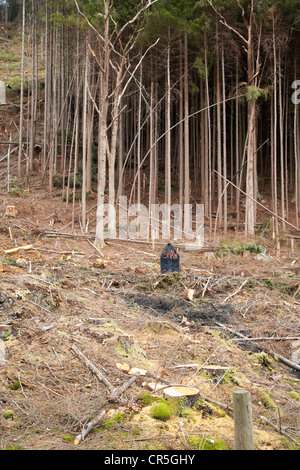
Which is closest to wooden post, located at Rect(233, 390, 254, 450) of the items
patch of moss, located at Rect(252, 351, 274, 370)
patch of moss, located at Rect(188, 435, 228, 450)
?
patch of moss, located at Rect(188, 435, 228, 450)

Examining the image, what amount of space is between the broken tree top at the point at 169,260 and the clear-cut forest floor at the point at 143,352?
14.6 inches

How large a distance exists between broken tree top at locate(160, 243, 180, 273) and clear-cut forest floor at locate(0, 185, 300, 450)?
1.22ft

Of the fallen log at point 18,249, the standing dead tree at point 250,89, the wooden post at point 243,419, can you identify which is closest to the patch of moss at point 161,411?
the wooden post at point 243,419

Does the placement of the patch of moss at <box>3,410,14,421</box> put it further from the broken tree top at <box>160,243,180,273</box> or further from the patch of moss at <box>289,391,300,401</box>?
the broken tree top at <box>160,243,180,273</box>

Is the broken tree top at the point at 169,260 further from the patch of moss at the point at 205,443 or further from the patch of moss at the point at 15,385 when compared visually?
the patch of moss at the point at 205,443

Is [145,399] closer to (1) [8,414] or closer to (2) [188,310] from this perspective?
(1) [8,414]

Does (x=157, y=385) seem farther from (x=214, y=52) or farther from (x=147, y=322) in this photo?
(x=214, y=52)

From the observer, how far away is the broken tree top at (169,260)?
7.46 metres

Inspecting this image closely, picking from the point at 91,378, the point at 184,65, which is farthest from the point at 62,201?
the point at 91,378

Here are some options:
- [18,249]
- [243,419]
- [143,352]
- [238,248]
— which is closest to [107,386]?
[143,352]

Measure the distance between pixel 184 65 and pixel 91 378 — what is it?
46.1ft

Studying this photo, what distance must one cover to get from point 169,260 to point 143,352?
3.57 metres

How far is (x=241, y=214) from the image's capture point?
1841 cm

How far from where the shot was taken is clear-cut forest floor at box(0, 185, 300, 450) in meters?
2.76
